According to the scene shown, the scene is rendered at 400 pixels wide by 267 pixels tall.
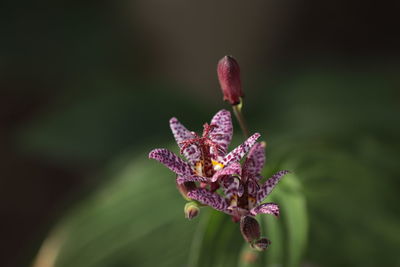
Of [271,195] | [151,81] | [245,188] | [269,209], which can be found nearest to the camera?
[269,209]

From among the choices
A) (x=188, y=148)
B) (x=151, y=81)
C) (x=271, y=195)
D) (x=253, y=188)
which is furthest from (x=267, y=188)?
(x=151, y=81)

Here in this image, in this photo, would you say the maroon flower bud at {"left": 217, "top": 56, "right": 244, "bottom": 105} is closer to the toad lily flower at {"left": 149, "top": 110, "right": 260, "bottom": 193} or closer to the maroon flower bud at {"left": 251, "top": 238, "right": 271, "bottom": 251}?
the toad lily flower at {"left": 149, "top": 110, "right": 260, "bottom": 193}

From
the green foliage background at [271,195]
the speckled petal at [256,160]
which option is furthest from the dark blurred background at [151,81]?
the speckled petal at [256,160]

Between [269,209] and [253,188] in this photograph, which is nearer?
[269,209]

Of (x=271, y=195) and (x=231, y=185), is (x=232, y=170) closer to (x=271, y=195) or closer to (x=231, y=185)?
(x=231, y=185)

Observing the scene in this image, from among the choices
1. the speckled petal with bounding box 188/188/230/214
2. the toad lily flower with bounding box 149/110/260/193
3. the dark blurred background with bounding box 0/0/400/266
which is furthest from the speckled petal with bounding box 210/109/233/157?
the dark blurred background with bounding box 0/0/400/266

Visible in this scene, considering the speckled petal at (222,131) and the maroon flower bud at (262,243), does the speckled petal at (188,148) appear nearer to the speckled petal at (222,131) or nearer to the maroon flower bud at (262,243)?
the speckled petal at (222,131)
